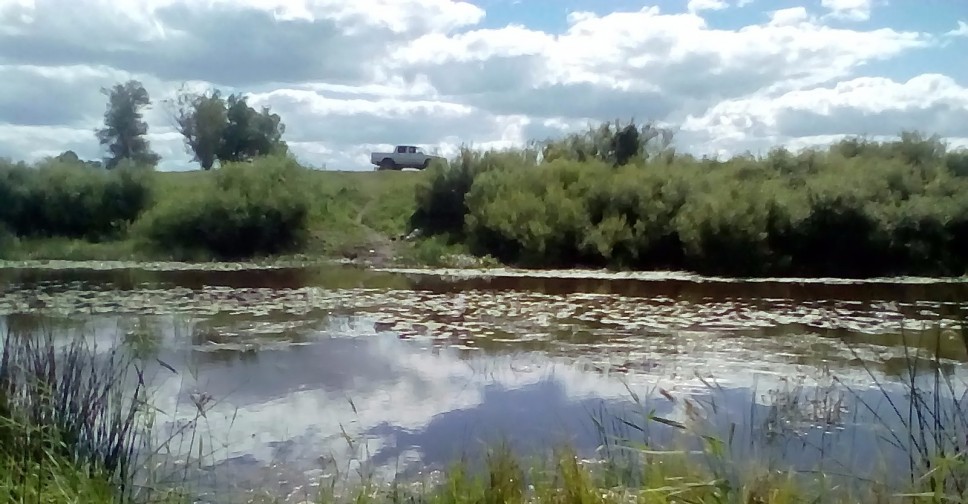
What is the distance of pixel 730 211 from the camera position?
21938 mm

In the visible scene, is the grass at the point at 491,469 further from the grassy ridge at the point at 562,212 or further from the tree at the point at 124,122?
the tree at the point at 124,122

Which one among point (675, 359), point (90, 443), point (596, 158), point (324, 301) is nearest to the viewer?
point (90, 443)

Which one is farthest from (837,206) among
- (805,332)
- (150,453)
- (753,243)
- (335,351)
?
(150,453)

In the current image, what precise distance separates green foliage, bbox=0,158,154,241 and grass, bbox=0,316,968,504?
20779 mm

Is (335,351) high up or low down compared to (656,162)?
down

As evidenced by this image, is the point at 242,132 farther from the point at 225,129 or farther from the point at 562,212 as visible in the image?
the point at 562,212

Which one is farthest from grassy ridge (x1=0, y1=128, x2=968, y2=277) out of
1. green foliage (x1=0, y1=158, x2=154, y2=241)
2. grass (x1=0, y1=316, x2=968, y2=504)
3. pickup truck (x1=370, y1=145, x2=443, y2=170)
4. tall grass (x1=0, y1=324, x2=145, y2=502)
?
tall grass (x1=0, y1=324, x2=145, y2=502)

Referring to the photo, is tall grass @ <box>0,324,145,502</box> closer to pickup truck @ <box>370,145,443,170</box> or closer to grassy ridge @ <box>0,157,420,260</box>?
grassy ridge @ <box>0,157,420,260</box>

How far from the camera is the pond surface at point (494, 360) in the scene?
708 cm

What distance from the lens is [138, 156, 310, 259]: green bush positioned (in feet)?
81.2

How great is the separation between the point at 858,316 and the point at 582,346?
499 cm

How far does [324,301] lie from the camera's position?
16.1 metres

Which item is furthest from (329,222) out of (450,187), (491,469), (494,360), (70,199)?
(491,469)

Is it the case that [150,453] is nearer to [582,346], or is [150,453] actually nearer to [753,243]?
[582,346]
